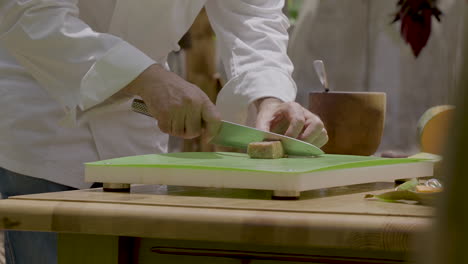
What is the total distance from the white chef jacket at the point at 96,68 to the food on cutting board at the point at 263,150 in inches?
9.4

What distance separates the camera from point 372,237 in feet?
2.74

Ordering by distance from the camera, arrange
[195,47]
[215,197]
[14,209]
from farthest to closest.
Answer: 1. [195,47]
2. [215,197]
3. [14,209]

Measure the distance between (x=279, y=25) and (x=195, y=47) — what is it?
332 inches

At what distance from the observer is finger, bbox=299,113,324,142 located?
160 centimetres

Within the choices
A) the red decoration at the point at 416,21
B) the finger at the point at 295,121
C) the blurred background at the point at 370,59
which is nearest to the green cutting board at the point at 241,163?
the finger at the point at 295,121

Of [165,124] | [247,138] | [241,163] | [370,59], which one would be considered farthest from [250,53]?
[370,59]

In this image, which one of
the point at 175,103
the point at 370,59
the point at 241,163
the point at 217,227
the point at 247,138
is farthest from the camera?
the point at 370,59

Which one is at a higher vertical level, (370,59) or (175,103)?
(370,59)

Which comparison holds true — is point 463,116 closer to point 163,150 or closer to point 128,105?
point 128,105

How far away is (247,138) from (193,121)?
0.53ft

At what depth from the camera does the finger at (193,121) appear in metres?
1.37

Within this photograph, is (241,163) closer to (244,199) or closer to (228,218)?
(244,199)

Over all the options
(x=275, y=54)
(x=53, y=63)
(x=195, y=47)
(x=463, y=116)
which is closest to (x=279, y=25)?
(x=275, y=54)

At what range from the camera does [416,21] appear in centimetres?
155
